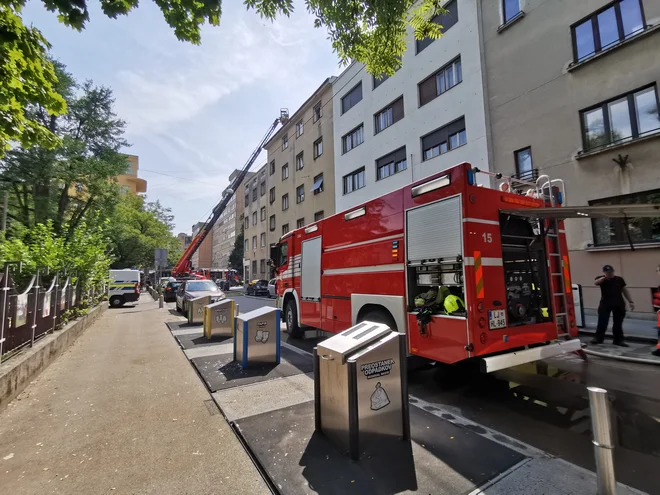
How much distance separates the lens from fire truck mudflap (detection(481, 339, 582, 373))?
421cm

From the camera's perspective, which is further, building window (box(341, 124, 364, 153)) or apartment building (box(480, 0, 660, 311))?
building window (box(341, 124, 364, 153))

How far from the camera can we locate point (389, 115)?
19828 mm

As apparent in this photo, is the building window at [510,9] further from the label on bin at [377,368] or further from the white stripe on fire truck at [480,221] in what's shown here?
the label on bin at [377,368]

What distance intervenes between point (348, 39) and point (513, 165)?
10.8 m

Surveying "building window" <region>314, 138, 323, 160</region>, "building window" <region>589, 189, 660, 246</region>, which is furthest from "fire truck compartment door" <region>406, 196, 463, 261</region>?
"building window" <region>314, 138, 323, 160</region>

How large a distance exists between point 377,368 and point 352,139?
22.0m

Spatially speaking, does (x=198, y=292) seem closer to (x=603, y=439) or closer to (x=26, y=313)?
(x=26, y=313)

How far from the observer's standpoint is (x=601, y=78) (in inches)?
422

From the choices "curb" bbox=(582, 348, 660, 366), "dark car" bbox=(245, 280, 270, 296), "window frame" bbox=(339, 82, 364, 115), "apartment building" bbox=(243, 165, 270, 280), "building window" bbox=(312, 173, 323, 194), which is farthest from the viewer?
"apartment building" bbox=(243, 165, 270, 280)

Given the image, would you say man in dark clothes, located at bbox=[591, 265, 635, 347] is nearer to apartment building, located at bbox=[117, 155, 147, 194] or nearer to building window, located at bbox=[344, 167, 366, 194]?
building window, located at bbox=[344, 167, 366, 194]

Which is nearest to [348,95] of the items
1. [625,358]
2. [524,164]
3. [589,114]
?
[524,164]

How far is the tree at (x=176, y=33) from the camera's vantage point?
3645 millimetres

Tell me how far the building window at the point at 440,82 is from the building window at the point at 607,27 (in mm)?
4827

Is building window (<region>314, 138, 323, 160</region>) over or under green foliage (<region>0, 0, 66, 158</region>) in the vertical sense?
over
